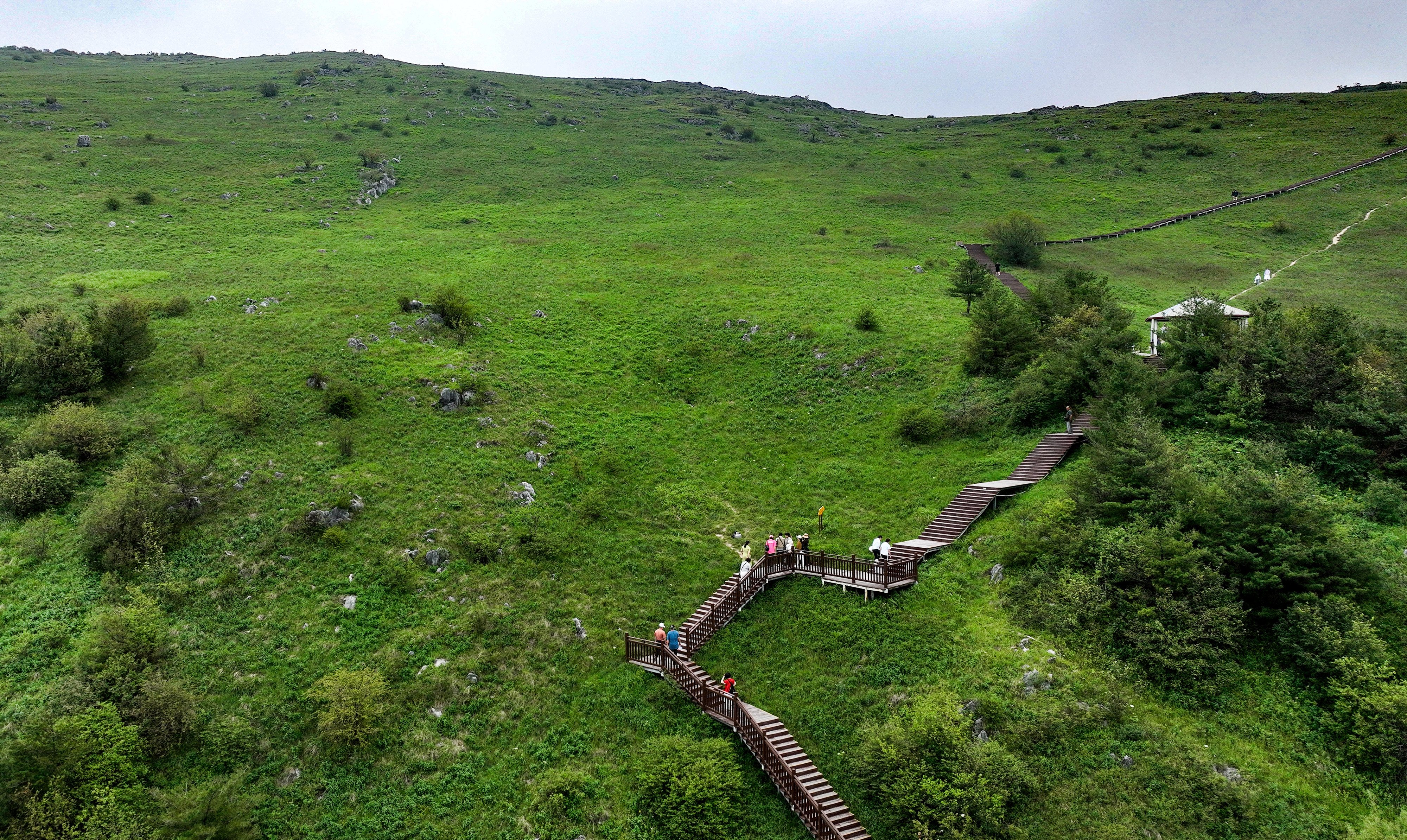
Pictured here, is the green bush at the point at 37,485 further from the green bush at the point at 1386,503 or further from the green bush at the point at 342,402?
the green bush at the point at 1386,503

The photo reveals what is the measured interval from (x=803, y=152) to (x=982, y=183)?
30628mm

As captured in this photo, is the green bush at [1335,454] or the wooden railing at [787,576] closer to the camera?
the green bush at [1335,454]

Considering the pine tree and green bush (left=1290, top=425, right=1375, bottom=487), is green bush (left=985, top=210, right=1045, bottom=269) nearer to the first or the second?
the pine tree

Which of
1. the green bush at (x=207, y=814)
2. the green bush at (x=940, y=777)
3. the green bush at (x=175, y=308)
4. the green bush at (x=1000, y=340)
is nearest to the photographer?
the green bush at (x=940, y=777)

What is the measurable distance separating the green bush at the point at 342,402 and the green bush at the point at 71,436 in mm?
9129

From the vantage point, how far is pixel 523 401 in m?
42.2

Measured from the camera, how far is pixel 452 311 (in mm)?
48062

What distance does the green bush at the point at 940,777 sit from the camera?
18.3 metres

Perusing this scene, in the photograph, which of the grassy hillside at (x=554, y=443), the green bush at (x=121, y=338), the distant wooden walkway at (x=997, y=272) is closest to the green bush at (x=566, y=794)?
the grassy hillside at (x=554, y=443)

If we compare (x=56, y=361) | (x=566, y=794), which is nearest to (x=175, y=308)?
(x=56, y=361)

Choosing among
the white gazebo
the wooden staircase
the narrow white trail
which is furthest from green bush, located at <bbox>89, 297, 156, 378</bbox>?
the narrow white trail

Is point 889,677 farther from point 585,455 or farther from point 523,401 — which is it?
point 523,401

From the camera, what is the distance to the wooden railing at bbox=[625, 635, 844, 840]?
20.0 m

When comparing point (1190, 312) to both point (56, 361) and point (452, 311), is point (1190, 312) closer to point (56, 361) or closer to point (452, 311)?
point (452, 311)
